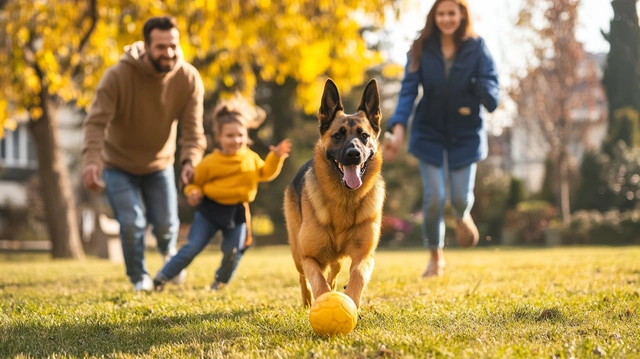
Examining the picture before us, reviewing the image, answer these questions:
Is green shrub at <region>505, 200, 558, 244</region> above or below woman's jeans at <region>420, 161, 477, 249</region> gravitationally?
below

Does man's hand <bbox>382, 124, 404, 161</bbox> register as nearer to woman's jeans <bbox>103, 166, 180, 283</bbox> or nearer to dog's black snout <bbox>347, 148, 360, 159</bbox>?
dog's black snout <bbox>347, 148, 360, 159</bbox>

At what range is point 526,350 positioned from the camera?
300 centimetres

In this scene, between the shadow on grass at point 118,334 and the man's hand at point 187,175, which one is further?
the man's hand at point 187,175

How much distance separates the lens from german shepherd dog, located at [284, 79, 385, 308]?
4242mm

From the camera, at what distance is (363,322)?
13.2ft

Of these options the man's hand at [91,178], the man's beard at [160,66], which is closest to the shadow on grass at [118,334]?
the man's hand at [91,178]

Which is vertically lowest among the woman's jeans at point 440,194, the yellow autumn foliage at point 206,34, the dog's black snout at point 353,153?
the woman's jeans at point 440,194

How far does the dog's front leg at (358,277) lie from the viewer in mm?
4000

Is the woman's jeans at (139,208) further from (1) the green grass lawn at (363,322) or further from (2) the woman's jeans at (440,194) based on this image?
(2) the woman's jeans at (440,194)

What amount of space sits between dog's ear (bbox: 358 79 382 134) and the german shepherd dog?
2 cm

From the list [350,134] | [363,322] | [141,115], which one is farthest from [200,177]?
[363,322]

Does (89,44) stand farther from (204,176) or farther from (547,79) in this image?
(547,79)

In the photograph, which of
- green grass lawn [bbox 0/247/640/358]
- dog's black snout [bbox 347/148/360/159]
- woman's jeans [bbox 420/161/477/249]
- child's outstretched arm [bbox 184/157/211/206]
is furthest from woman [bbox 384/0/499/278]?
dog's black snout [bbox 347/148/360/159]

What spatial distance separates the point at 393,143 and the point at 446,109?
3.08 feet
